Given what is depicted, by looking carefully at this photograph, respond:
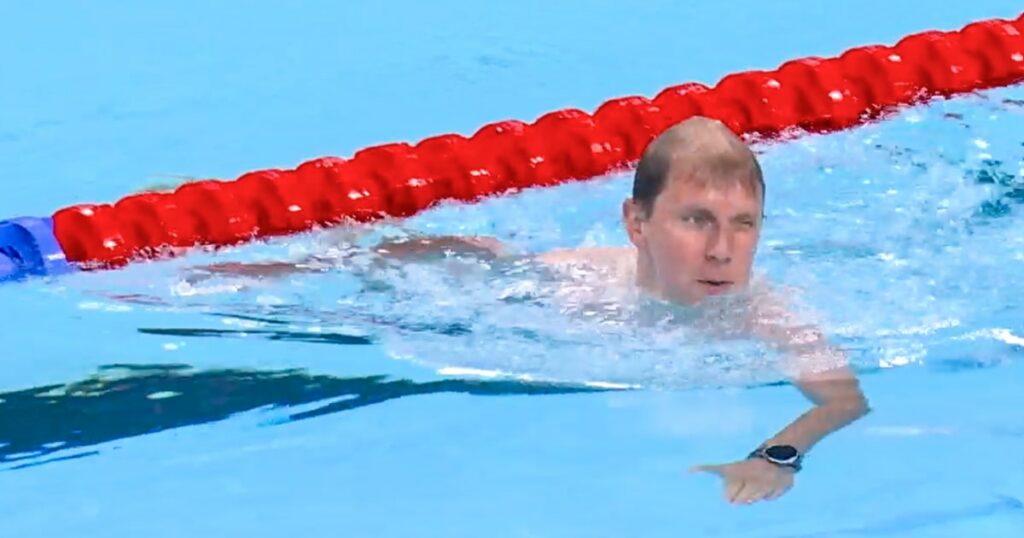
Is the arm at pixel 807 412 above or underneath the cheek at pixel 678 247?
underneath

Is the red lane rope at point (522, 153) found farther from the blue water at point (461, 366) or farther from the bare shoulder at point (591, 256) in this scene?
the bare shoulder at point (591, 256)

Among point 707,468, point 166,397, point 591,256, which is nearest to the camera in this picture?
point 707,468

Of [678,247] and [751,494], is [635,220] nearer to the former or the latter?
[678,247]

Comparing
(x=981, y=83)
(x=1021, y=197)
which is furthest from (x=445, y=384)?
(x=981, y=83)

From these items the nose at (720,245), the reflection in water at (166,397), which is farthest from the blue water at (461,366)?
the nose at (720,245)

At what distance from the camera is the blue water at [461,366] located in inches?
121

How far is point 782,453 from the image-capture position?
297cm

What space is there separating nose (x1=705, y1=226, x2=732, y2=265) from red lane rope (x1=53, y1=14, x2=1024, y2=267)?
1187mm

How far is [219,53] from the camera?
5.89 meters

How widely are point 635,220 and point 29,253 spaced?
4.51 ft

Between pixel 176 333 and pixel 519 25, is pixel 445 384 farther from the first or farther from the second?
pixel 519 25

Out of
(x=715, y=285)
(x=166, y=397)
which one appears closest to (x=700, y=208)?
(x=715, y=285)

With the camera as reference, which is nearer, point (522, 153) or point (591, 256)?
point (591, 256)

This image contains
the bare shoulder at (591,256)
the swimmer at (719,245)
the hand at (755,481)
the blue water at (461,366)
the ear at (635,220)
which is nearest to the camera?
the hand at (755,481)
